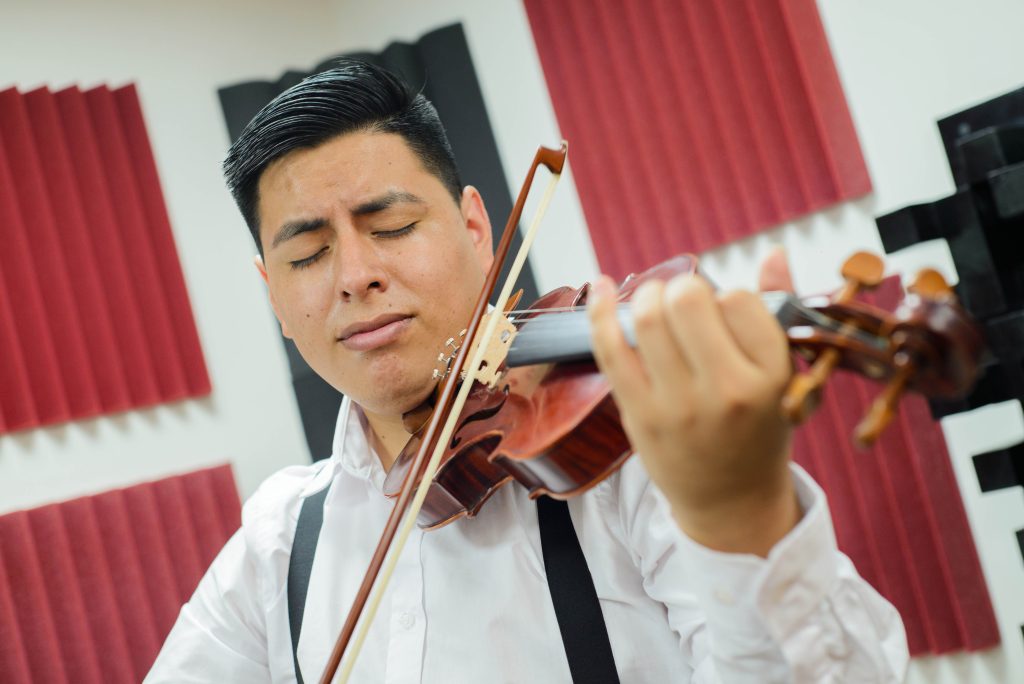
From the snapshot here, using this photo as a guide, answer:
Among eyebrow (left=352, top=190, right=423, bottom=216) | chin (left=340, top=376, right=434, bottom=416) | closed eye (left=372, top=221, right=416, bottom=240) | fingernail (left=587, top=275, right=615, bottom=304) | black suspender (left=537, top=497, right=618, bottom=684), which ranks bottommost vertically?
black suspender (left=537, top=497, right=618, bottom=684)

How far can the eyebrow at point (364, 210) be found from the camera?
1287 mm

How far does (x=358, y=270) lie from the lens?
1.25 meters

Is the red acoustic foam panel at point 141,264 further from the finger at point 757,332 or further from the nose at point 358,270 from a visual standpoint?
the finger at point 757,332

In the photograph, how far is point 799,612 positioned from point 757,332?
29 cm

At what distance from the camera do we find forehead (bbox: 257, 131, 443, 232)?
4.24 ft

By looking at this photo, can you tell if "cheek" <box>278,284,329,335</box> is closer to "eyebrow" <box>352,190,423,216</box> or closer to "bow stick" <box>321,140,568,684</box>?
"eyebrow" <box>352,190,423,216</box>

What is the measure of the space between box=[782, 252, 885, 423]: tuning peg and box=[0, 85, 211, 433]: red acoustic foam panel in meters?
2.12

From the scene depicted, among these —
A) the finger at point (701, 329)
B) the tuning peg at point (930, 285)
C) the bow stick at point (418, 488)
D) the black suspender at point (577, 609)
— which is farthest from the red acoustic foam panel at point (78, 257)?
the tuning peg at point (930, 285)

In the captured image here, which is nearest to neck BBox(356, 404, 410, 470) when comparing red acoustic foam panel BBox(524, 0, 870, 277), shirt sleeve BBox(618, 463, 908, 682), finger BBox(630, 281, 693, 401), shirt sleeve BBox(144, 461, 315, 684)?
shirt sleeve BBox(144, 461, 315, 684)

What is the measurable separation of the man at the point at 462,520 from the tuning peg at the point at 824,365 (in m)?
0.04

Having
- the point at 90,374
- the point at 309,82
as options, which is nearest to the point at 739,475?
the point at 309,82

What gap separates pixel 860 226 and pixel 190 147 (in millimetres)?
1907

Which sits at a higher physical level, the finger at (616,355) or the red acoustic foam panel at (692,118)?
the red acoustic foam panel at (692,118)

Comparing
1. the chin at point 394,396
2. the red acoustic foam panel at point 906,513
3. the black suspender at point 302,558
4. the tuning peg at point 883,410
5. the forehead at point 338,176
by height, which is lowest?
the red acoustic foam panel at point 906,513
